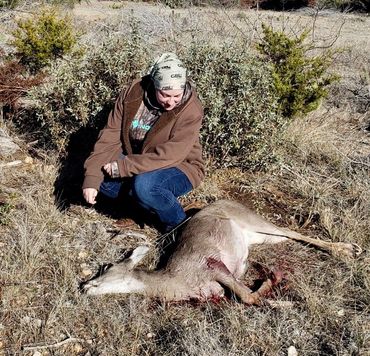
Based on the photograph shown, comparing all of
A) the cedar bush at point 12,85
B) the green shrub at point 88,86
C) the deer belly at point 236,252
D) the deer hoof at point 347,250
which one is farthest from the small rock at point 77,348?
the cedar bush at point 12,85

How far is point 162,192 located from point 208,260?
0.80 meters

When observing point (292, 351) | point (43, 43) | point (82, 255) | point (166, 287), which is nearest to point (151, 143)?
point (82, 255)

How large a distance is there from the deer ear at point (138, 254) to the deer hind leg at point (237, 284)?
0.55 metres

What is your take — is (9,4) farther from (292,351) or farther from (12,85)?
(292,351)

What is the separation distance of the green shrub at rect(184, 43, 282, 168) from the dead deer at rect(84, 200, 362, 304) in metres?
1.16

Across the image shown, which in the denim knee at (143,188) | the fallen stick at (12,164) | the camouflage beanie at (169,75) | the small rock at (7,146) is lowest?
the fallen stick at (12,164)

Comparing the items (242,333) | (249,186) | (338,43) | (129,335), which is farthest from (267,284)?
(338,43)

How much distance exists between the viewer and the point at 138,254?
4.09m

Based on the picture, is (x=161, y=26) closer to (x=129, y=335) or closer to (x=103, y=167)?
(x=103, y=167)

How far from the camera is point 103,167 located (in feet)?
14.6

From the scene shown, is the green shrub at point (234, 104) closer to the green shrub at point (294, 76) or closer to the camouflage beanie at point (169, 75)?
the camouflage beanie at point (169, 75)

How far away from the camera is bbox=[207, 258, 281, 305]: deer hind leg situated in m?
3.56

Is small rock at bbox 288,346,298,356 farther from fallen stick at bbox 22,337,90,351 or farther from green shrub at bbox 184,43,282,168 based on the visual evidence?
green shrub at bbox 184,43,282,168

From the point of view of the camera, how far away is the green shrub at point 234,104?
5.21 meters
